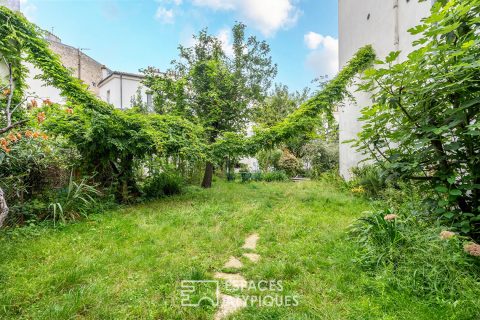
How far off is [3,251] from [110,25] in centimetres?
685

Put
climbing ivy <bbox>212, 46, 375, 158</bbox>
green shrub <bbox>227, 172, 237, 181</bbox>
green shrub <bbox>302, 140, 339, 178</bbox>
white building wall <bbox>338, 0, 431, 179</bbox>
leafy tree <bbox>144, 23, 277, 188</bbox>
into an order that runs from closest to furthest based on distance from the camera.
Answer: white building wall <bbox>338, 0, 431, 179</bbox> → climbing ivy <bbox>212, 46, 375, 158</bbox> → leafy tree <bbox>144, 23, 277, 188</bbox> → green shrub <bbox>227, 172, 237, 181</bbox> → green shrub <bbox>302, 140, 339, 178</bbox>

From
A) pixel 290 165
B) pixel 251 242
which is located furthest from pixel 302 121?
pixel 290 165

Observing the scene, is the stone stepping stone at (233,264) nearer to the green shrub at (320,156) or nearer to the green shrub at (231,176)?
the green shrub at (231,176)

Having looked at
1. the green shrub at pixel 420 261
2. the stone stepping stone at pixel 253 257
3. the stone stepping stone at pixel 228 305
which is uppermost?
the green shrub at pixel 420 261

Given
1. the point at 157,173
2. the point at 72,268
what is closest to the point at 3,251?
the point at 72,268

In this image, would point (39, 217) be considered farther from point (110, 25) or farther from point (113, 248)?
point (110, 25)

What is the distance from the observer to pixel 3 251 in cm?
285

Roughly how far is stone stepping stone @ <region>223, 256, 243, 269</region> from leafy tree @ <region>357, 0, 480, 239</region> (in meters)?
1.99

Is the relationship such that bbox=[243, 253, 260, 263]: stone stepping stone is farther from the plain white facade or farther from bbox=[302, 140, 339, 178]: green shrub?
the plain white facade

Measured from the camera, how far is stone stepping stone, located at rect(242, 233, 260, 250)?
126 inches

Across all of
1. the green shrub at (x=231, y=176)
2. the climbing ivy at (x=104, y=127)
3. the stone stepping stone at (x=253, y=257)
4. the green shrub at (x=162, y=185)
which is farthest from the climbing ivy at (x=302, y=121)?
the green shrub at (x=231, y=176)

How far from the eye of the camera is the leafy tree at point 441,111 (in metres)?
1.94

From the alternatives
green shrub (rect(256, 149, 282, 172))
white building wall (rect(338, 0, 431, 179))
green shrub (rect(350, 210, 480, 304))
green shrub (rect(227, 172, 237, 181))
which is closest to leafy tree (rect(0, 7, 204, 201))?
white building wall (rect(338, 0, 431, 179))

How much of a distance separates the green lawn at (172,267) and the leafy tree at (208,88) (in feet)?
15.2
